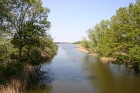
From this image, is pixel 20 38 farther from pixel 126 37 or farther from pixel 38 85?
pixel 126 37

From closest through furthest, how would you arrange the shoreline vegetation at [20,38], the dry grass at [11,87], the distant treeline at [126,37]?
the dry grass at [11,87], the shoreline vegetation at [20,38], the distant treeline at [126,37]

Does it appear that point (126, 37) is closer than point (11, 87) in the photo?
No

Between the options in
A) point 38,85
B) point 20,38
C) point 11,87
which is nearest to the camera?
point 11,87

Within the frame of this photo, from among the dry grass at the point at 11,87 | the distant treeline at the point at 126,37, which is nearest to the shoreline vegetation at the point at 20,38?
the dry grass at the point at 11,87

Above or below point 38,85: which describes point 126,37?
above

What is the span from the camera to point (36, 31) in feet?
105

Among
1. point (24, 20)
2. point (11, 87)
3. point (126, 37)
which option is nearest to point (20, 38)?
point (24, 20)

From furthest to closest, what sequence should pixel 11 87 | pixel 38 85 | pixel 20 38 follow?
pixel 20 38 → pixel 38 85 → pixel 11 87

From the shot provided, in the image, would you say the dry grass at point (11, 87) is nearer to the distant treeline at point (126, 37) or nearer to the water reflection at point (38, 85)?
the water reflection at point (38, 85)

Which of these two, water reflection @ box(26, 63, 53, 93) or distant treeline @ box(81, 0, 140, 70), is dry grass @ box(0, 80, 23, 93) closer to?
water reflection @ box(26, 63, 53, 93)

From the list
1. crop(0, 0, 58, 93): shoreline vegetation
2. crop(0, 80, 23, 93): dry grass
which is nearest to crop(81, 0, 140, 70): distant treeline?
crop(0, 0, 58, 93): shoreline vegetation

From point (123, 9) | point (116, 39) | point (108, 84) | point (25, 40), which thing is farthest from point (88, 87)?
point (123, 9)

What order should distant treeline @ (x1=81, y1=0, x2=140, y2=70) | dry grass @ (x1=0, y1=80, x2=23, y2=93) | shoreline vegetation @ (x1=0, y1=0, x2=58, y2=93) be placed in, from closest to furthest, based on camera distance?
dry grass @ (x1=0, y1=80, x2=23, y2=93), shoreline vegetation @ (x1=0, y1=0, x2=58, y2=93), distant treeline @ (x1=81, y1=0, x2=140, y2=70)

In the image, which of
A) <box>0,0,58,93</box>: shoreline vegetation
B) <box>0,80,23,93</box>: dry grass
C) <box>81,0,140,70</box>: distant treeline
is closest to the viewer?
<box>0,80,23,93</box>: dry grass
